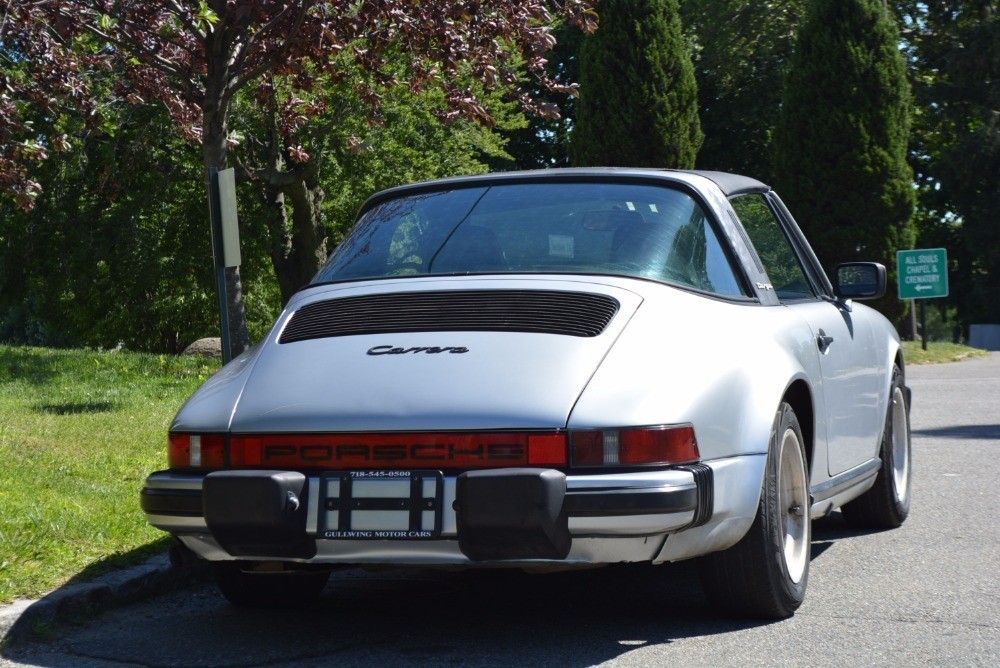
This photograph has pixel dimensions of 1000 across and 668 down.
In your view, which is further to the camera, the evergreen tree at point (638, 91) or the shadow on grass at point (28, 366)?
the evergreen tree at point (638, 91)

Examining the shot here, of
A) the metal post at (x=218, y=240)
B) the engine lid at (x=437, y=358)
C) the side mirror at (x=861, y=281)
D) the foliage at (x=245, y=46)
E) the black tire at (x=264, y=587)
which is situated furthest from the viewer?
the foliage at (x=245, y=46)

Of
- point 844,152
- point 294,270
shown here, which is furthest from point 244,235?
point 844,152

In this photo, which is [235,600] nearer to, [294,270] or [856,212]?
[294,270]

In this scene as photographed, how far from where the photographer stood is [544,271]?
4.68m

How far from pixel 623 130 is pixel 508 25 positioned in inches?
731

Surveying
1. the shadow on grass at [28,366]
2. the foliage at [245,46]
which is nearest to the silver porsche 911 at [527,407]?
the foliage at [245,46]

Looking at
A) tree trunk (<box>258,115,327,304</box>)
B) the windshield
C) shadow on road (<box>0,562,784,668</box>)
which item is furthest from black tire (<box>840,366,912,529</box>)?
tree trunk (<box>258,115,327,304</box>)

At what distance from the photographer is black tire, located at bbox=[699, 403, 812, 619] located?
4.43m

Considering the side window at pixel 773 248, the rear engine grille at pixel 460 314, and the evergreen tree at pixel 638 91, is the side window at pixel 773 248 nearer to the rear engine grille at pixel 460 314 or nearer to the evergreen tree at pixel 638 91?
the rear engine grille at pixel 460 314

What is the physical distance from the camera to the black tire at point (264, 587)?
501 centimetres

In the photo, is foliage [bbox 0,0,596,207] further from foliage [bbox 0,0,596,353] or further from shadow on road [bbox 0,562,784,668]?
shadow on road [bbox 0,562,784,668]

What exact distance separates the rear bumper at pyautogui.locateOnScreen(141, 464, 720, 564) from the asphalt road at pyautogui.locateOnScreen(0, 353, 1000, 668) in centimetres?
43

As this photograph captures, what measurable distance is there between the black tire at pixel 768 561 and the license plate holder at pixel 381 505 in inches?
44.6

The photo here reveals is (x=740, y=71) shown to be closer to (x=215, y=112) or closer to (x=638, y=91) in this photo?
(x=638, y=91)
